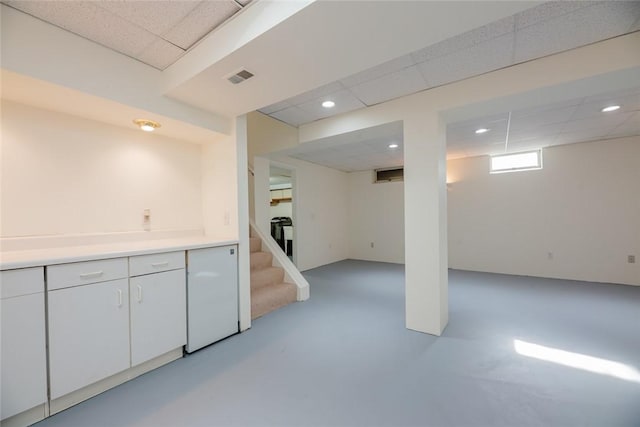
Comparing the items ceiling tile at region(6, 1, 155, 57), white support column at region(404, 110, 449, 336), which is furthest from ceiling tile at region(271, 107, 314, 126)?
ceiling tile at region(6, 1, 155, 57)

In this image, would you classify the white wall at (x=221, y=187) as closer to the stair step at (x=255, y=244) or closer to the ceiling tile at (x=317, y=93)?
the ceiling tile at (x=317, y=93)

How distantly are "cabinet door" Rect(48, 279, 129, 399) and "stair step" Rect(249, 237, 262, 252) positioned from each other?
6.94 feet

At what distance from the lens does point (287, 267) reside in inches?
148

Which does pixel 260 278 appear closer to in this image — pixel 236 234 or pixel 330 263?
pixel 236 234

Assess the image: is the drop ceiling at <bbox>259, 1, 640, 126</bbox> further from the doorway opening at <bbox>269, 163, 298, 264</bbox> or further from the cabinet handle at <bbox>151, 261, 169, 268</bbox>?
the doorway opening at <bbox>269, 163, 298, 264</bbox>

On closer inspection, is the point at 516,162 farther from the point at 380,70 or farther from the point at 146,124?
the point at 146,124

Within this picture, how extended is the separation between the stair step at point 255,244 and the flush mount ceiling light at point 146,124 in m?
2.05

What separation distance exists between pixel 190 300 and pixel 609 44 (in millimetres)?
3762

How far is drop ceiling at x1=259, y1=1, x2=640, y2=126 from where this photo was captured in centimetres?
160

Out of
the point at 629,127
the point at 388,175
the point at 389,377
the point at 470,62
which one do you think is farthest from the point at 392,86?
the point at 388,175

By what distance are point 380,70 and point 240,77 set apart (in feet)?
3.91

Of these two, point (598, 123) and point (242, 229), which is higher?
point (598, 123)

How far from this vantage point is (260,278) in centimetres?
349

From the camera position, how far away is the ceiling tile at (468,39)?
169 centimetres
